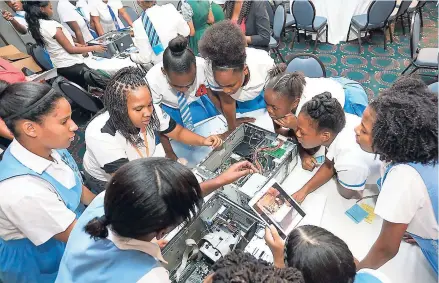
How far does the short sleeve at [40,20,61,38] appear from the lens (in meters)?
3.02

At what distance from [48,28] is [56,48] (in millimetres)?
230

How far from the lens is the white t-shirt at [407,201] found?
1029mm

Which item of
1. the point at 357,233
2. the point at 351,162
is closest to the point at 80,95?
the point at 351,162

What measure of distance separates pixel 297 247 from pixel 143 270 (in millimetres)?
457

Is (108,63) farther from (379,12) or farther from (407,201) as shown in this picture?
(379,12)

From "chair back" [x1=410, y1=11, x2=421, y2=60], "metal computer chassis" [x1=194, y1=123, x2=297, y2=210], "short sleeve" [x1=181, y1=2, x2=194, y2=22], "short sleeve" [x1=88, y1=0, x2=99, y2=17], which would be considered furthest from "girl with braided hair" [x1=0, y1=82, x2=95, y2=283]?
"short sleeve" [x1=88, y1=0, x2=99, y2=17]

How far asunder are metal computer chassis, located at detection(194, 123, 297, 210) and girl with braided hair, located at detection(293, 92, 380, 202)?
124mm

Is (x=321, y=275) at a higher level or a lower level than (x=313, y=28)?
higher

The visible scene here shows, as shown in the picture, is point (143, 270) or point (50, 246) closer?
point (143, 270)

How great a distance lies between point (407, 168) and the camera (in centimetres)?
104

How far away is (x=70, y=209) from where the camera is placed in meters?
1.32

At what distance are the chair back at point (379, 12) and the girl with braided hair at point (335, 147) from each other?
2.84 meters

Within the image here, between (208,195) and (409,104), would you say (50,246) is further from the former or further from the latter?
(409,104)

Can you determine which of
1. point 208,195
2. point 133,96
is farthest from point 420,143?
point 133,96
